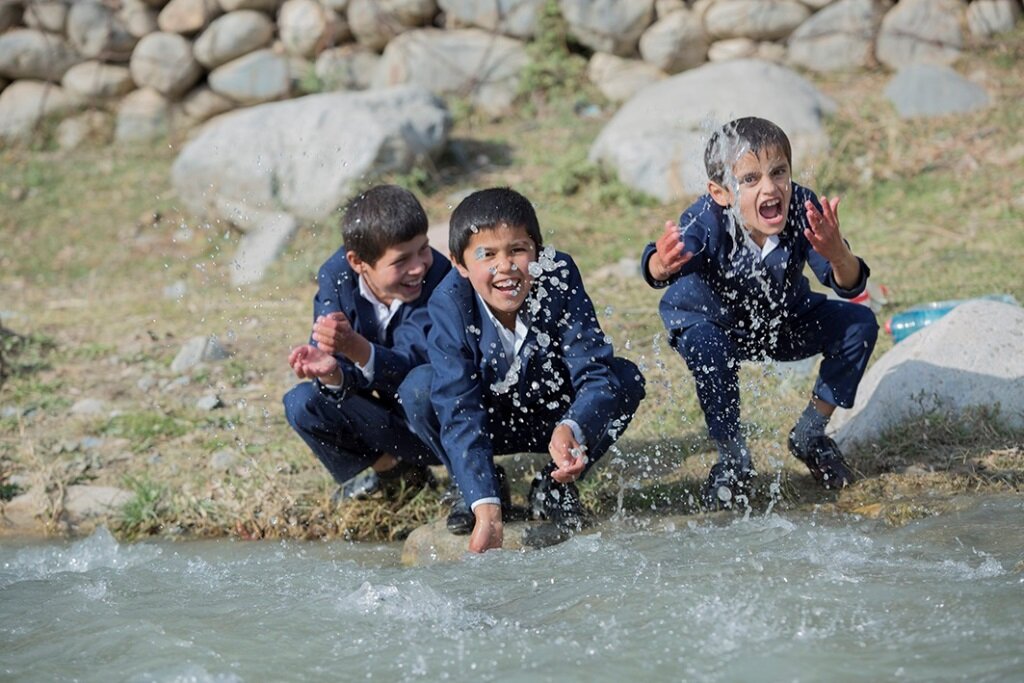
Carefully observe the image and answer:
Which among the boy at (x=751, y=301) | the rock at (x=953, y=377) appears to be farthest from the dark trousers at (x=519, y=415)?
the rock at (x=953, y=377)

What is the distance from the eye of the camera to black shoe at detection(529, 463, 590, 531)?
4.21 meters

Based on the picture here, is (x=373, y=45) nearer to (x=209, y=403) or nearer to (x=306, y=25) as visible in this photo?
(x=306, y=25)

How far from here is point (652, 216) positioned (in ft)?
28.2

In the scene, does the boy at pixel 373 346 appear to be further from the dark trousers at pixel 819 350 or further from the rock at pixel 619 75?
the rock at pixel 619 75

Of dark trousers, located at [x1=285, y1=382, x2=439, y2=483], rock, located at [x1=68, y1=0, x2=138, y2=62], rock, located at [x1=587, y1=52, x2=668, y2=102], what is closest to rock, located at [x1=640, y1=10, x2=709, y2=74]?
rock, located at [x1=587, y1=52, x2=668, y2=102]

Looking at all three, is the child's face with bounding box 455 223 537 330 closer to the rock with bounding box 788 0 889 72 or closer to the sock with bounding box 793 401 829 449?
the sock with bounding box 793 401 829 449

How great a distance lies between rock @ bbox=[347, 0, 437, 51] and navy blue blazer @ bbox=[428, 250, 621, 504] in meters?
7.33

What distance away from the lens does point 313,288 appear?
316 inches

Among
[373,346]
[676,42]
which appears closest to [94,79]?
[676,42]

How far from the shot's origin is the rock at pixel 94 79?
37.9ft

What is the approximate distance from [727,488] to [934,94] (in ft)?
19.7

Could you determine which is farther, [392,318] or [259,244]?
[259,244]

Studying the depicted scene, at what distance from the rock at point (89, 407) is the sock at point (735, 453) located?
3.01 meters

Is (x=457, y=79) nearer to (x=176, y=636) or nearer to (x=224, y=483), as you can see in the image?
(x=224, y=483)
